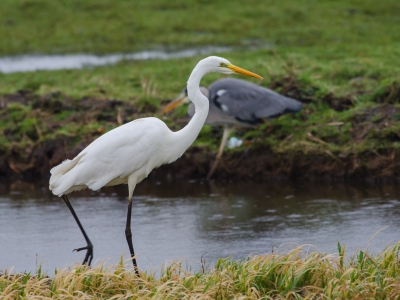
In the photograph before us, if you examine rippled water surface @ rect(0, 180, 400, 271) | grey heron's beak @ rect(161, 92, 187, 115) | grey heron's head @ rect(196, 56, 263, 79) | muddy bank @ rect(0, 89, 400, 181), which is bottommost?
rippled water surface @ rect(0, 180, 400, 271)

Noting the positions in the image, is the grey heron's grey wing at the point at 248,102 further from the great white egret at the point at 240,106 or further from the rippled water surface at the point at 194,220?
the rippled water surface at the point at 194,220

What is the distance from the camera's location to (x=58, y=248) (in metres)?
7.50

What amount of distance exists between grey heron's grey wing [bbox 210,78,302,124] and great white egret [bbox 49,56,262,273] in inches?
160

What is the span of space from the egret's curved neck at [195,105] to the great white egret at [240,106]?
405 cm

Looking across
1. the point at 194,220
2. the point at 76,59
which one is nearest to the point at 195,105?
the point at 194,220

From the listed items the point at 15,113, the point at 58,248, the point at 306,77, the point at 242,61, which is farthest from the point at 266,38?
the point at 58,248

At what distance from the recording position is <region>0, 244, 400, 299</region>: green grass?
4827mm

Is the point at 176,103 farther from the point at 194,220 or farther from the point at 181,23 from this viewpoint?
the point at 181,23

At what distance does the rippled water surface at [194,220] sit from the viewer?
7.18m

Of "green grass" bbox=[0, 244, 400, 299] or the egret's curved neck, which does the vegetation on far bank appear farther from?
"green grass" bbox=[0, 244, 400, 299]

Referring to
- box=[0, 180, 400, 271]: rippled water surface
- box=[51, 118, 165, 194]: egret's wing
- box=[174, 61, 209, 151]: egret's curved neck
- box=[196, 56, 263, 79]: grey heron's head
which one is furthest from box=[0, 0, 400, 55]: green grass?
box=[51, 118, 165, 194]: egret's wing

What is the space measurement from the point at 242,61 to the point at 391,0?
791cm

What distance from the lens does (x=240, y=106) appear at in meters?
10.4

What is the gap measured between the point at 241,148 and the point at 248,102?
714mm
